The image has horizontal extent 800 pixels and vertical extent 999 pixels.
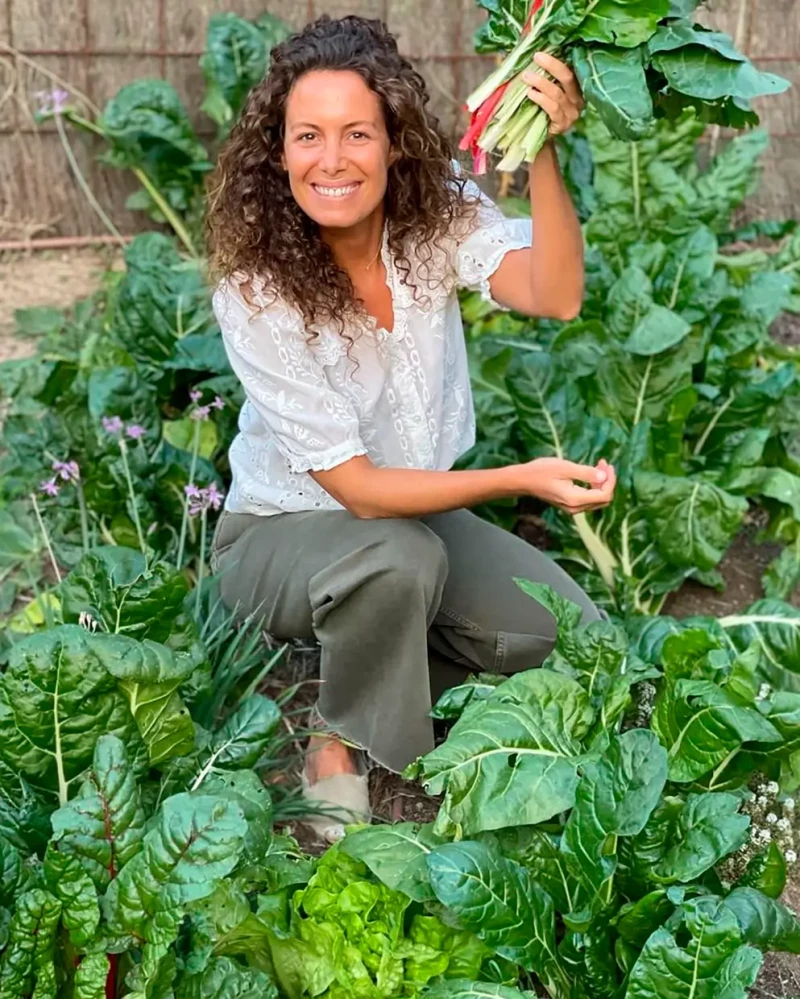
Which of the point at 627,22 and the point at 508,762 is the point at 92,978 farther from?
the point at 627,22

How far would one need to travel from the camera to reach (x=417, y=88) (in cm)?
213

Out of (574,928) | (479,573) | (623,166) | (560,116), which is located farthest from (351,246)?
(623,166)

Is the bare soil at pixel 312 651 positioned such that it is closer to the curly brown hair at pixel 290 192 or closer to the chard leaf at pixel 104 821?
the chard leaf at pixel 104 821

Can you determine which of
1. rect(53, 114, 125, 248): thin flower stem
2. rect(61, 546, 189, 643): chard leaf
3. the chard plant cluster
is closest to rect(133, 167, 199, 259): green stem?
rect(53, 114, 125, 248): thin flower stem

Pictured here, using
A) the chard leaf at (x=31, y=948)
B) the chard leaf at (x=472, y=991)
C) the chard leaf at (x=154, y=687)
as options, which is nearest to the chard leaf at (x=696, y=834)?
the chard leaf at (x=472, y=991)

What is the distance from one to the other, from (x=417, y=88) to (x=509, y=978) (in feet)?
4.65

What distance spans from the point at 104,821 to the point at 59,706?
7.5 inches

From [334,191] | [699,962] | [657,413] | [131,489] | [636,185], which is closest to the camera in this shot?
[699,962]

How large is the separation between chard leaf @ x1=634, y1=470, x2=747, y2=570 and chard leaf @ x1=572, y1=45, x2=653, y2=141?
Answer: 947 millimetres

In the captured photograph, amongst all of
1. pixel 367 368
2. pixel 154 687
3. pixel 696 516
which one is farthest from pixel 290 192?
pixel 696 516

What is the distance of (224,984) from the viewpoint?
1684 mm

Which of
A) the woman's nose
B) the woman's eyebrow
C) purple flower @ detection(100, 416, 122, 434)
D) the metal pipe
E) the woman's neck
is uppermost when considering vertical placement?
the woman's eyebrow

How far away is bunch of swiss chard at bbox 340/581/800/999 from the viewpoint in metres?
1.71

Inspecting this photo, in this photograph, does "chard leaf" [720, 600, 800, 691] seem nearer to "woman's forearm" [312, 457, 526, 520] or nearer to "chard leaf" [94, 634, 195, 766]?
"woman's forearm" [312, 457, 526, 520]
